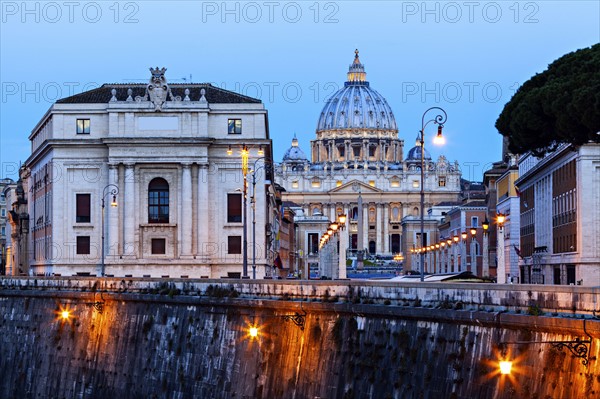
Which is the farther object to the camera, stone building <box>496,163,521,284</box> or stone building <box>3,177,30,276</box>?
stone building <box>3,177,30,276</box>

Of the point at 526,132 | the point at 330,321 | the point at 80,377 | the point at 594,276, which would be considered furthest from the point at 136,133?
the point at 330,321

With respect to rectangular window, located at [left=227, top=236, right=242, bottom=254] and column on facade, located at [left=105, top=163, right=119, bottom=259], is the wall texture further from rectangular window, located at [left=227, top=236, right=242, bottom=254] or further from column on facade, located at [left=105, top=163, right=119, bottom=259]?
rectangular window, located at [left=227, top=236, right=242, bottom=254]

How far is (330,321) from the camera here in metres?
36.0

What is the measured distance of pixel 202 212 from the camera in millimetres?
94188

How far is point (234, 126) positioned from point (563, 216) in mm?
24455

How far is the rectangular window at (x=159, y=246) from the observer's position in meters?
95.1

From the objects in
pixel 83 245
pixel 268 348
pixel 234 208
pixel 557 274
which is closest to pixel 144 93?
pixel 234 208

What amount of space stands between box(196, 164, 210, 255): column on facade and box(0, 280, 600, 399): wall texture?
3442cm

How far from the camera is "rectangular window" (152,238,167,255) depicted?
95.1 m

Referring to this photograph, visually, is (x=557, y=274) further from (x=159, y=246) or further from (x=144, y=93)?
(x=144, y=93)

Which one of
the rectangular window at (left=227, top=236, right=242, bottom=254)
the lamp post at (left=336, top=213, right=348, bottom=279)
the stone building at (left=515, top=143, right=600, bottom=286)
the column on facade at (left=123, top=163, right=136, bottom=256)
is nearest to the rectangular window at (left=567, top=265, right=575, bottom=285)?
the stone building at (left=515, top=143, right=600, bottom=286)

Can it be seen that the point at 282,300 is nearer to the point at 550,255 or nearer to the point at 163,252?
the point at 550,255

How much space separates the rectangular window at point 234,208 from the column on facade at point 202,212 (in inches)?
51.9

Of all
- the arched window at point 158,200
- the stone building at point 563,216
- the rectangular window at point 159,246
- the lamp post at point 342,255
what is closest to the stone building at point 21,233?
the arched window at point 158,200
